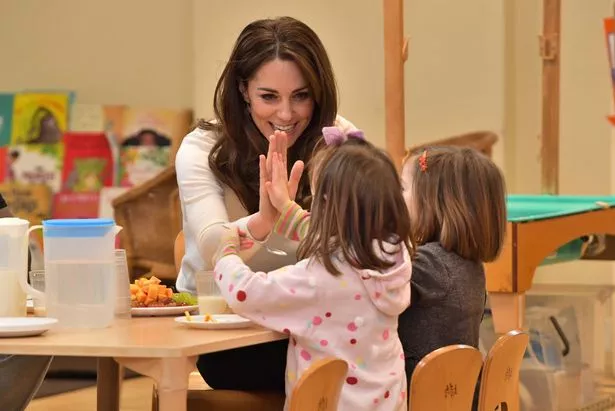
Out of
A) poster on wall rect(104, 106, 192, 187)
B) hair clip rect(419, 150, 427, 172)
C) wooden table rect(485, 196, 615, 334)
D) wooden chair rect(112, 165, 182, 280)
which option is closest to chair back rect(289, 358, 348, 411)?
hair clip rect(419, 150, 427, 172)

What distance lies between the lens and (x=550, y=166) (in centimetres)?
523

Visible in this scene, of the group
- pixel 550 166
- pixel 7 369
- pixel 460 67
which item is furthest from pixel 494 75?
pixel 7 369

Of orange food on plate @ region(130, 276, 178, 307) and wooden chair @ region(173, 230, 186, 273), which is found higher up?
wooden chair @ region(173, 230, 186, 273)

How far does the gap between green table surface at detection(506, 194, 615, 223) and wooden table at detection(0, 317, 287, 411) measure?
6.88 ft

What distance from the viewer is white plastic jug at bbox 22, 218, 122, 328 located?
2189 mm

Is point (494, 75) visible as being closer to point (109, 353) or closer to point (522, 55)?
point (522, 55)

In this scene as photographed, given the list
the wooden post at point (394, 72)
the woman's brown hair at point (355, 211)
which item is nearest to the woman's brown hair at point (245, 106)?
the woman's brown hair at point (355, 211)

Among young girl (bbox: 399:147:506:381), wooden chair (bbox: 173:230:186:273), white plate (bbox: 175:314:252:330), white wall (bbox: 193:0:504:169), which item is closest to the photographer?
white plate (bbox: 175:314:252:330)

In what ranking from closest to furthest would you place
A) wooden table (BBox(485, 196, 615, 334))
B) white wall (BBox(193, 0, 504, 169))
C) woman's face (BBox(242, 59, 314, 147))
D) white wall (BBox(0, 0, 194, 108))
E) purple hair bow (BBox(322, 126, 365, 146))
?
purple hair bow (BBox(322, 126, 365, 146))
woman's face (BBox(242, 59, 314, 147))
wooden table (BBox(485, 196, 615, 334))
white wall (BBox(193, 0, 504, 169))
white wall (BBox(0, 0, 194, 108))

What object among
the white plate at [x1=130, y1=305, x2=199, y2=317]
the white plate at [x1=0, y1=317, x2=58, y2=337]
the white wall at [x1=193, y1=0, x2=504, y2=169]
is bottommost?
the white plate at [x1=130, y1=305, x2=199, y2=317]

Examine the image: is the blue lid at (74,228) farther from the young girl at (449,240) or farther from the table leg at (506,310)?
the table leg at (506,310)

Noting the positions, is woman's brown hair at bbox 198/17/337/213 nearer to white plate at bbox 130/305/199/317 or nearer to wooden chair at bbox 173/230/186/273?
wooden chair at bbox 173/230/186/273

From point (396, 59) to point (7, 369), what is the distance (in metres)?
2.03

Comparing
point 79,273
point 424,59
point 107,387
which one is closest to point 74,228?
point 79,273
